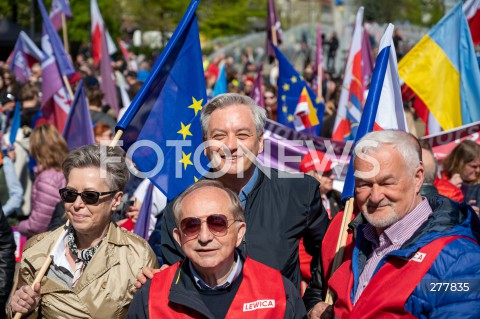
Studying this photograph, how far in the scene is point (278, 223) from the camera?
161 inches

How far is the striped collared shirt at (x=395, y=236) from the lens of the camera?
3.50 m

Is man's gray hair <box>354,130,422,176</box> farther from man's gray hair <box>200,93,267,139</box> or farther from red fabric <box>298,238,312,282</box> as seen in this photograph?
red fabric <box>298,238,312,282</box>

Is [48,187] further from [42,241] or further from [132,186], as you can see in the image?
[42,241]

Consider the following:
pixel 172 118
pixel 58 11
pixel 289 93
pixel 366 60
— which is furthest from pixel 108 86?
pixel 172 118

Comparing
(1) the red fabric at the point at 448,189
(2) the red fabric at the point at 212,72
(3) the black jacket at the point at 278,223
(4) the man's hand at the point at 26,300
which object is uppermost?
(3) the black jacket at the point at 278,223

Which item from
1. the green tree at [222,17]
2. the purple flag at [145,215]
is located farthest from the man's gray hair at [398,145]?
the green tree at [222,17]

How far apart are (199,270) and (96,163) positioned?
1.07 metres

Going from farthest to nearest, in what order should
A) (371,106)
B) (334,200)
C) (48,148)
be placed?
(48,148), (334,200), (371,106)

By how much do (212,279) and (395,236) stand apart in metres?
0.79

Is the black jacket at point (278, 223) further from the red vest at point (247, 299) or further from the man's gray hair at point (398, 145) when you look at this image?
the man's gray hair at point (398, 145)

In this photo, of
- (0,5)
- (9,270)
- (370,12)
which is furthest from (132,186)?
(370,12)

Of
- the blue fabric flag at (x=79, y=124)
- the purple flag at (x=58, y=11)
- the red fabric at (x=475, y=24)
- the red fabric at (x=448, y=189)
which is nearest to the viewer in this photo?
the red fabric at (x=448, y=189)

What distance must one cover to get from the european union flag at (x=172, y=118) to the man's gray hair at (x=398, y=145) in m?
1.60

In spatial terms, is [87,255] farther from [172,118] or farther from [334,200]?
[334,200]
